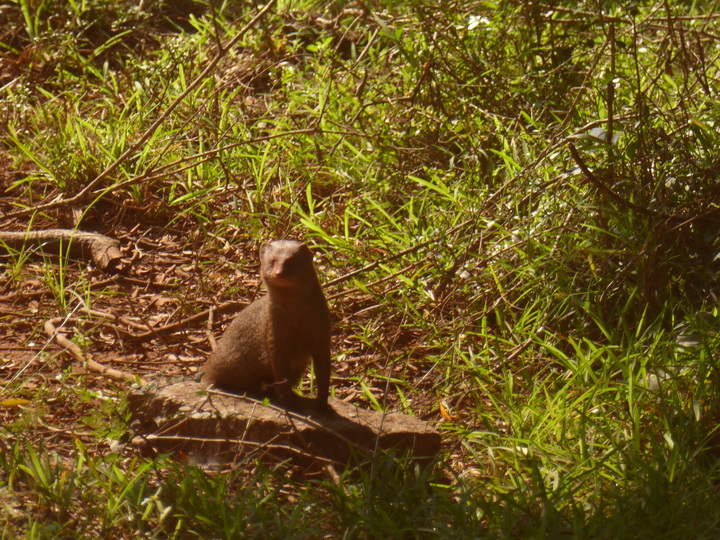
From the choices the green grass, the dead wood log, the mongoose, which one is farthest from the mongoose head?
the dead wood log

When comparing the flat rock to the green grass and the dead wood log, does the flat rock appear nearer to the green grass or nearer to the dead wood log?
the green grass

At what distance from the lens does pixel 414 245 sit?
4875 mm

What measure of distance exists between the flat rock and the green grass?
104 millimetres

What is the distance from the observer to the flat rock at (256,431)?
138 inches

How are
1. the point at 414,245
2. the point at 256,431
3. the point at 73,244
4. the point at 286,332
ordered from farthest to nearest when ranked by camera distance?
the point at 73,244 < the point at 414,245 < the point at 286,332 < the point at 256,431

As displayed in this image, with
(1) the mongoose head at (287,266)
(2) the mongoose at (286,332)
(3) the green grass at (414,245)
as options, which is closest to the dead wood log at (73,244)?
(3) the green grass at (414,245)

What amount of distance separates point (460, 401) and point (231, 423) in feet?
3.57

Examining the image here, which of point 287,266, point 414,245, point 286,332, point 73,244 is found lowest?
point 73,244

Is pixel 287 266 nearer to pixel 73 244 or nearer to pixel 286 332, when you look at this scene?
pixel 286 332

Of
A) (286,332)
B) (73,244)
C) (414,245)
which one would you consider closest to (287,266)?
(286,332)

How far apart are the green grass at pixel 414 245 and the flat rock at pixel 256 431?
0.34ft

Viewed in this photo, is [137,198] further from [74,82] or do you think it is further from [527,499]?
[527,499]

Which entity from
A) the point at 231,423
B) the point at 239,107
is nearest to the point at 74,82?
the point at 239,107

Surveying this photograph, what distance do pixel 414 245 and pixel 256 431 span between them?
1.69m
